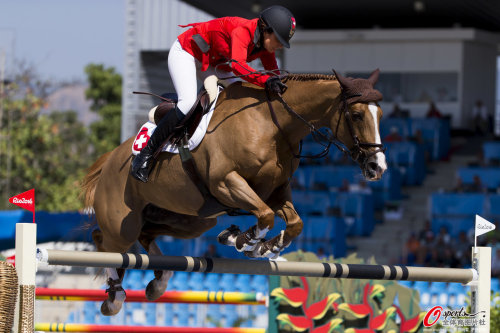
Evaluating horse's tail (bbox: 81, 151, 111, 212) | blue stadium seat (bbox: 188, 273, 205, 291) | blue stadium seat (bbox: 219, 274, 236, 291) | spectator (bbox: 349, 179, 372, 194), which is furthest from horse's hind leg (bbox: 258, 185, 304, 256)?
spectator (bbox: 349, 179, 372, 194)

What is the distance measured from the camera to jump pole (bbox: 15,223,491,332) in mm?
3490

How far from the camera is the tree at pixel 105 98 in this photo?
3119cm

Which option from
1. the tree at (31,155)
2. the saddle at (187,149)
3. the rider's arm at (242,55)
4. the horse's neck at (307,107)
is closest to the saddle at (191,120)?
the saddle at (187,149)

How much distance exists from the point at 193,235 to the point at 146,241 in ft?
1.16

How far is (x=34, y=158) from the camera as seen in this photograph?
1892 centimetres

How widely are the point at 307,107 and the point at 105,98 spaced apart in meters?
30.1

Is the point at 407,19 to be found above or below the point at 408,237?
above

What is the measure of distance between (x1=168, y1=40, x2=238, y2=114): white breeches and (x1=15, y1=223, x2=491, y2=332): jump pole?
3.13 feet

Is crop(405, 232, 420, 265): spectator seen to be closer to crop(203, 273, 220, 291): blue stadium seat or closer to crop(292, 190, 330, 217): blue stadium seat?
crop(292, 190, 330, 217): blue stadium seat

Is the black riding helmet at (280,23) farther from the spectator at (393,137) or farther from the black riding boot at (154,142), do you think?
the spectator at (393,137)

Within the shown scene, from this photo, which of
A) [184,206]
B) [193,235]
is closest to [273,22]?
[184,206]

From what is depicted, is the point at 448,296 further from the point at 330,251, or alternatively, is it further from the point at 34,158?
the point at 34,158

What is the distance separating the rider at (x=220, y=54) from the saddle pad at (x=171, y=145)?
84mm

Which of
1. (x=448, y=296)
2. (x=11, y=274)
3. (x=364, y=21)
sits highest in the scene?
(x=364, y=21)
